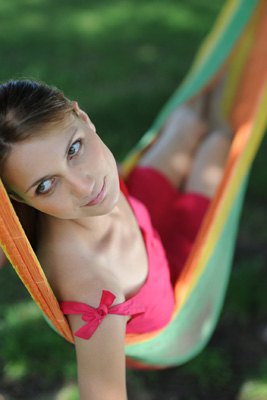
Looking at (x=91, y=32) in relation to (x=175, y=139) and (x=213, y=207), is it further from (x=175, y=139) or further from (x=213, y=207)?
(x=213, y=207)

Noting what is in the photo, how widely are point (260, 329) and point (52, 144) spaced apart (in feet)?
4.10

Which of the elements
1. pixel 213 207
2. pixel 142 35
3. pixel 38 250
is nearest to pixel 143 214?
pixel 213 207

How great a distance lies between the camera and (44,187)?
1052 mm

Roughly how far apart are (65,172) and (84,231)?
0.73ft

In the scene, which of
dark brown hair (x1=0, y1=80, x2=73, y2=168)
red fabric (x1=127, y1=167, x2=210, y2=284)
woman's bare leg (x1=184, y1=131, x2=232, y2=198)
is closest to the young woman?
dark brown hair (x1=0, y1=80, x2=73, y2=168)

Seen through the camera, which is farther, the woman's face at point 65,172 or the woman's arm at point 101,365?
the woman's arm at point 101,365

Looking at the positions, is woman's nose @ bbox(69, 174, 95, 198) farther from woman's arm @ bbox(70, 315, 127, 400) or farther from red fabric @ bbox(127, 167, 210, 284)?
red fabric @ bbox(127, 167, 210, 284)

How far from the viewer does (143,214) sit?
154cm

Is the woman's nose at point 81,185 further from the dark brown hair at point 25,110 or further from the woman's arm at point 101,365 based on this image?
the woman's arm at point 101,365

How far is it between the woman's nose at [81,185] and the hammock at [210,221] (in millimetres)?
127

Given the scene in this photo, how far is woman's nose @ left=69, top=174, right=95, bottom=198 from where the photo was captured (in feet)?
3.49

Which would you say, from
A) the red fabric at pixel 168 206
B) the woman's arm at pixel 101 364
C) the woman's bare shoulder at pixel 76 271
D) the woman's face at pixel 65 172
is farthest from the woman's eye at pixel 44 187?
the red fabric at pixel 168 206

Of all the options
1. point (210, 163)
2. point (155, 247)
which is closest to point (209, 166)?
point (210, 163)

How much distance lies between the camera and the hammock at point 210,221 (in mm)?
1115
